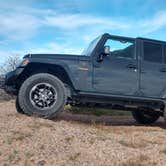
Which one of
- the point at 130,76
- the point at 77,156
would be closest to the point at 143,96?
the point at 130,76

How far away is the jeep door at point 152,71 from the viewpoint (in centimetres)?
786

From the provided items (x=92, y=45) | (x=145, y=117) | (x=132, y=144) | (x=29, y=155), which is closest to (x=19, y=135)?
(x=29, y=155)

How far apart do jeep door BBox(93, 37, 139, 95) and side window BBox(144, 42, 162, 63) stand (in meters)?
0.31

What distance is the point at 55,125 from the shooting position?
6469 millimetres

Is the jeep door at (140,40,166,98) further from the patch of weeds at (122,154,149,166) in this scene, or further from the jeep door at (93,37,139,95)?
the patch of weeds at (122,154,149,166)

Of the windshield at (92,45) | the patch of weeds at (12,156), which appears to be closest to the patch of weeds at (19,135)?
the patch of weeds at (12,156)

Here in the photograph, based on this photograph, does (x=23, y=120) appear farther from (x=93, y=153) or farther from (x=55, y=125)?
(x=93, y=153)

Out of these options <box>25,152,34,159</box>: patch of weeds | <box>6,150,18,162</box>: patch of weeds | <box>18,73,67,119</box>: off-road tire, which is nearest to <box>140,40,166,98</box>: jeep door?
<box>18,73,67,119</box>: off-road tire

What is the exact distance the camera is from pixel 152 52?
813 cm

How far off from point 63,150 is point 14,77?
7.95 feet

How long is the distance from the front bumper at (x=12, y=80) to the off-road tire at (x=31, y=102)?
283 millimetres

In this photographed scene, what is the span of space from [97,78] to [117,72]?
0.43 meters

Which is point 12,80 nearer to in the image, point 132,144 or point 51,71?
point 51,71

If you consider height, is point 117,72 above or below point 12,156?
above
